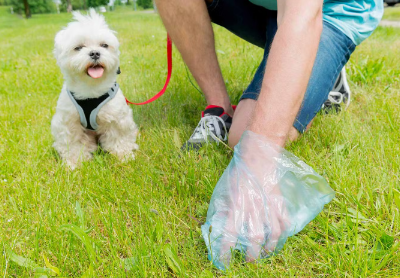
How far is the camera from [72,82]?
2.23 m

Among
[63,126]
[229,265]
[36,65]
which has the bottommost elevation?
[36,65]

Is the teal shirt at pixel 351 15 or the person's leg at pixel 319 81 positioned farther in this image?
the teal shirt at pixel 351 15

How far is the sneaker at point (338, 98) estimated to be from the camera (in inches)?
101

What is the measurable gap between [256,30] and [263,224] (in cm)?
184

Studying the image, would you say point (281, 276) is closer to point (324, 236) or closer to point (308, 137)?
point (324, 236)

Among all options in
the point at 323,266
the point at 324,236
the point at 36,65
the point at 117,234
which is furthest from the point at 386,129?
the point at 36,65

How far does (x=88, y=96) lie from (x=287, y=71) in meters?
1.41

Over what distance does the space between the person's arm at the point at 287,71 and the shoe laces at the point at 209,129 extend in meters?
0.76

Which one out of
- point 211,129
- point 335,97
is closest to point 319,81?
point 211,129

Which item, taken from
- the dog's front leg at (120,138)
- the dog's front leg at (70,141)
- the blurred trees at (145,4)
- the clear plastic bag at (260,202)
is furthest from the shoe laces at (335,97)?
the blurred trees at (145,4)

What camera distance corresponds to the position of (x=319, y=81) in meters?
1.93

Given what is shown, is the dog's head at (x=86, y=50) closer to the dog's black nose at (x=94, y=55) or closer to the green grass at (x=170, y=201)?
the dog's black nose at (x=94, y=55)

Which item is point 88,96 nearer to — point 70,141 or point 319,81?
point 70,141

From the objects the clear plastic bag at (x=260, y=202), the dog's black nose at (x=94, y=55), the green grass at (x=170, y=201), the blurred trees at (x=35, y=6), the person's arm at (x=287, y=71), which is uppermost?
the person's arm at (x=287, y=71)
